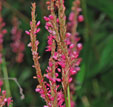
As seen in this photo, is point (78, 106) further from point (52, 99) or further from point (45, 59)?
point (52, 99)

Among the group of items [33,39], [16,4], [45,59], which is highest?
[16,4]

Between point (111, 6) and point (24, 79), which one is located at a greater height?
point (111, 6)

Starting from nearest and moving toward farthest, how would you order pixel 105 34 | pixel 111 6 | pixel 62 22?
pixel 62 22, pixel 111 6, pixel 105 34

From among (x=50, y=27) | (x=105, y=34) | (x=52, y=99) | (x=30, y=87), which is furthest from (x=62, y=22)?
(x=105, y=34)

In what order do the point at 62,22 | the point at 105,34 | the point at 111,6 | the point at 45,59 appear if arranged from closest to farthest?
the point at 62,22, the point at 111,6, the point at 45,59, the point at 105,34

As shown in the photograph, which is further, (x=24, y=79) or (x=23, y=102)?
(x=24, y=79)

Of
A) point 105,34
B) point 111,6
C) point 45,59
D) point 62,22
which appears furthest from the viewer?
point 105,34

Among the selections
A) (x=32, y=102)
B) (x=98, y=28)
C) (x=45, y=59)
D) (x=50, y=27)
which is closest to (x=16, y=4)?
(x=45, y=59)

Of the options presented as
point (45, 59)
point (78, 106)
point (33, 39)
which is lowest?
point (78, 106)

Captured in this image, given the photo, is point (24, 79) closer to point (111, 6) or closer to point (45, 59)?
point (45, 59)
